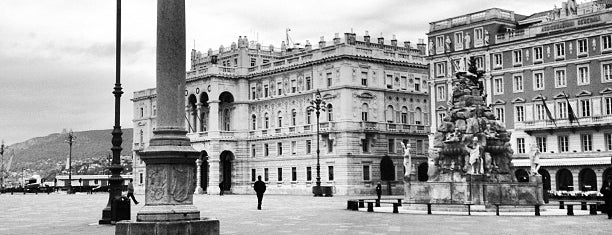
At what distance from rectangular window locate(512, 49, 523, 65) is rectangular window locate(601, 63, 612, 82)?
831cm

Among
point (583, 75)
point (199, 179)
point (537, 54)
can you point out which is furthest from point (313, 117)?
point (583, 75)

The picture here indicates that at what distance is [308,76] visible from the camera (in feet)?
323

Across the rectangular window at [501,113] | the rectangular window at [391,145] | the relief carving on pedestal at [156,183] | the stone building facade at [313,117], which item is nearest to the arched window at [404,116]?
the stone building facade at [313,117]

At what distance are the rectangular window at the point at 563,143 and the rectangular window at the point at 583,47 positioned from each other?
7.02 metres

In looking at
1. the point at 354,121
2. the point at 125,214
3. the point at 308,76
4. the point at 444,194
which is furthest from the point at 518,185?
the point at 308,76

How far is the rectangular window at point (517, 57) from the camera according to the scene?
79.3 m

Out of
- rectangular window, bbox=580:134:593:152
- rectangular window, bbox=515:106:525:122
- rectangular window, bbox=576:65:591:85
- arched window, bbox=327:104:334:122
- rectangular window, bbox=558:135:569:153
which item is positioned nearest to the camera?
rectangular window, bbox=580:134:593:152

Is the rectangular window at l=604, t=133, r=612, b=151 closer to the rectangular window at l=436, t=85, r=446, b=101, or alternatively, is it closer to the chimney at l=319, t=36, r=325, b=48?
the rectangular window at l=436, t=85, r=446, b=101

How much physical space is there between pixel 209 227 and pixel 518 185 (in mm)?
25450

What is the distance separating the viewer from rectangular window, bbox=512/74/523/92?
261 feet

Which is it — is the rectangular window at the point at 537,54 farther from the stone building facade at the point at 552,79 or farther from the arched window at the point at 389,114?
the arched window at the point at 389,114

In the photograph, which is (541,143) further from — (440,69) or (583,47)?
(440,69)

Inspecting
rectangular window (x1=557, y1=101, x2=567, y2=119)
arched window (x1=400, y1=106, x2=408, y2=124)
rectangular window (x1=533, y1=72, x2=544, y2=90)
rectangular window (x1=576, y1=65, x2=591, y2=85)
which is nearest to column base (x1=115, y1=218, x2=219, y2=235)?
rectangular window (x1=576, y1=65, x2=591, y2=85)

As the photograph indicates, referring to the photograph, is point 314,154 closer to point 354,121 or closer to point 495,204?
point 354,121
